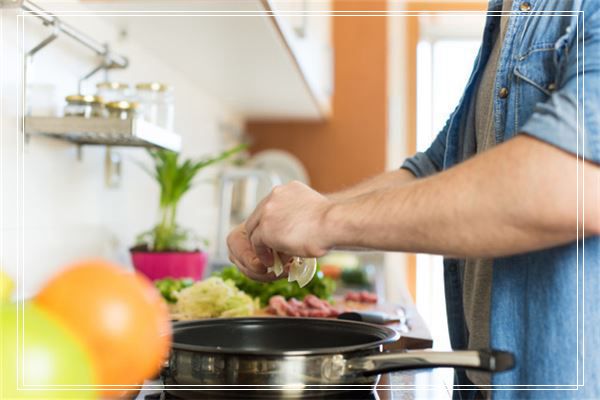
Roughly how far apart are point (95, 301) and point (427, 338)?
0.81 metres

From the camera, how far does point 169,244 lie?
6.01 feet

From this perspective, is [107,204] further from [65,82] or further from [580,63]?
[580,63]

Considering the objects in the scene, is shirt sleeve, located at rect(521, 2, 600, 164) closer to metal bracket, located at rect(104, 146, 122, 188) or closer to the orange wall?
metal bracket, located at rect(104, 146, 122, 188)

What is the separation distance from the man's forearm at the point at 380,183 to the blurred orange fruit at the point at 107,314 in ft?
2.08

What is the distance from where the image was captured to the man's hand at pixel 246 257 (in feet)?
3.16

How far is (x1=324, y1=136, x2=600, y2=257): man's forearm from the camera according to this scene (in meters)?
0.66

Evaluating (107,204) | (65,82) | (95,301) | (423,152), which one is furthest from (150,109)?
(95,301)

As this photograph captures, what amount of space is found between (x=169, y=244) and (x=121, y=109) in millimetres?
529

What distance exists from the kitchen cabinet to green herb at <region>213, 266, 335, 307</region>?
0.55 metres

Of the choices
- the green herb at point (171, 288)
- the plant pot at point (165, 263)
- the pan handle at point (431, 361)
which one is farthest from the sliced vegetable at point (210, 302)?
the pan handle at point (431, 361)

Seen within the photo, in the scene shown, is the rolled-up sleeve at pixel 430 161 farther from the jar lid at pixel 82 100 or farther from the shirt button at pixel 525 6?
the jar lid at pixel 82 100

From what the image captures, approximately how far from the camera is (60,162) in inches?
60.3

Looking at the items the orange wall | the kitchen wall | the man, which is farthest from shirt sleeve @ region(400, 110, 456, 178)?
the orange wall

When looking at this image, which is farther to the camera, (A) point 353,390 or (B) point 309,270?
(B) point 309,270
